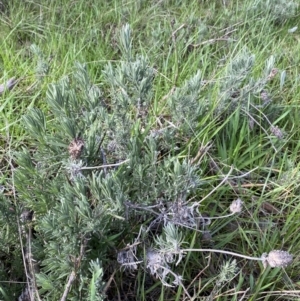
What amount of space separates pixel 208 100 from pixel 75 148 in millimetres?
783

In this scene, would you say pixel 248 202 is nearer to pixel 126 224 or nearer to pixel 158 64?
pixel 126 224

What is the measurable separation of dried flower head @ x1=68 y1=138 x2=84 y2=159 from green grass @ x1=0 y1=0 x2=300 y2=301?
30 cm

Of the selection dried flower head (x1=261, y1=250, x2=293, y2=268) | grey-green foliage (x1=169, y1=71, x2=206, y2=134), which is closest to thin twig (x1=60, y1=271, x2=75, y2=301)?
dried flower head (x1=261, y1=250, x2=293, y2=268)

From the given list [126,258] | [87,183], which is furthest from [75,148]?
[126,258]

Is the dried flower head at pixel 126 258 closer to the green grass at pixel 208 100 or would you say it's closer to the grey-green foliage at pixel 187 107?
the green grass at pixel 208 100

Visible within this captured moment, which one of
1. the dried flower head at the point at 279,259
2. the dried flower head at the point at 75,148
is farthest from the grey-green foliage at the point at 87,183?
the dried flower head at the point at 279,259

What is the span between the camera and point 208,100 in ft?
5.98

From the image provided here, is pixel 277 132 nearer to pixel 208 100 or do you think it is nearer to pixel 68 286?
pixel 208 100

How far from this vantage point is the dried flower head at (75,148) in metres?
1.19

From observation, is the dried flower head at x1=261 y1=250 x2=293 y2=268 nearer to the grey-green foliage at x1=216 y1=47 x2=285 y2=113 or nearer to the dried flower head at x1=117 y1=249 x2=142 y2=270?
the dried flower head at x1=117 y1=249 x2=142 y2=270

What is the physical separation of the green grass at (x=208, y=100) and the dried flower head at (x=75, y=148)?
30cm

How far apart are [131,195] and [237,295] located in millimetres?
426

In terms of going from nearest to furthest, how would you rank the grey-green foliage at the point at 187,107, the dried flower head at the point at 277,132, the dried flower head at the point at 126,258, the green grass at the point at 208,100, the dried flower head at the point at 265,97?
the dried flower head at the point at 126,258, the green grass at the point at 208,100, the grey-green foliage at the point at 187,107, the dried flower head at the point at 277,132, the dried flower head at the point at 265,97

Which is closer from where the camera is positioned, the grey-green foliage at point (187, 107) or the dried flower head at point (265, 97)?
the grey-green foliage at point (187, 107)
